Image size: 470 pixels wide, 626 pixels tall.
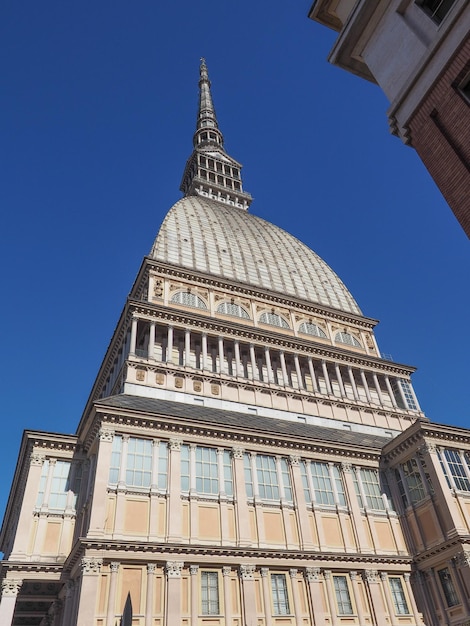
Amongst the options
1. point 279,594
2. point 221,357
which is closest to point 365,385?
point 221,357

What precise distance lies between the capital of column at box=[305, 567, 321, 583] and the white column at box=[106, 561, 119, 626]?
11.5 metres

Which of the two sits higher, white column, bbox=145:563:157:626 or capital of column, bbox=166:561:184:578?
capital of column, bbox=166:561:184:578

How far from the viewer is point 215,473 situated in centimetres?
3080

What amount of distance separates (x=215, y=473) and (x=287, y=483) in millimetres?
5301

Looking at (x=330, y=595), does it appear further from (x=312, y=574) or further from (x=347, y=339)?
(x=347, y=339)

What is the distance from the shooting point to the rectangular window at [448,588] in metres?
29.6

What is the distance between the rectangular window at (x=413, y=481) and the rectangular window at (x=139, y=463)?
1906 cm

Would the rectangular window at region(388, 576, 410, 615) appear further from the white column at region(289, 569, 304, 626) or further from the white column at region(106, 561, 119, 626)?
the white column at region(106, 561, 119, 626)

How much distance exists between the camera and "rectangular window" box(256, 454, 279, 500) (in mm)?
31531

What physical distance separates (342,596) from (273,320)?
28.6 metres

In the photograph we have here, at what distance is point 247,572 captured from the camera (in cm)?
2752

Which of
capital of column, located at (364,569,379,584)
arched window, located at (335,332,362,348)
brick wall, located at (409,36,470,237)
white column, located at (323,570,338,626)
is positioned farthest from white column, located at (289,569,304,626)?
arched window, located at (335,332,362,348)

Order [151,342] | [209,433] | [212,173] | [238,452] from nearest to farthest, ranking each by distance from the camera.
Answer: [209,433], [238,452], [151,342], [212,173]

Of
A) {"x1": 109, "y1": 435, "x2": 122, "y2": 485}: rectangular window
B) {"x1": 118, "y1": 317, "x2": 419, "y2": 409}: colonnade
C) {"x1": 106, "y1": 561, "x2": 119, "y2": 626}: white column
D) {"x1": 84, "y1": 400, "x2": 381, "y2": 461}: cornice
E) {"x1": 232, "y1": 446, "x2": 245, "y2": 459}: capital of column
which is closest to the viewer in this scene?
{"x1": 106, "y1": 561, "x2": 119, "y2": 626}: white column
